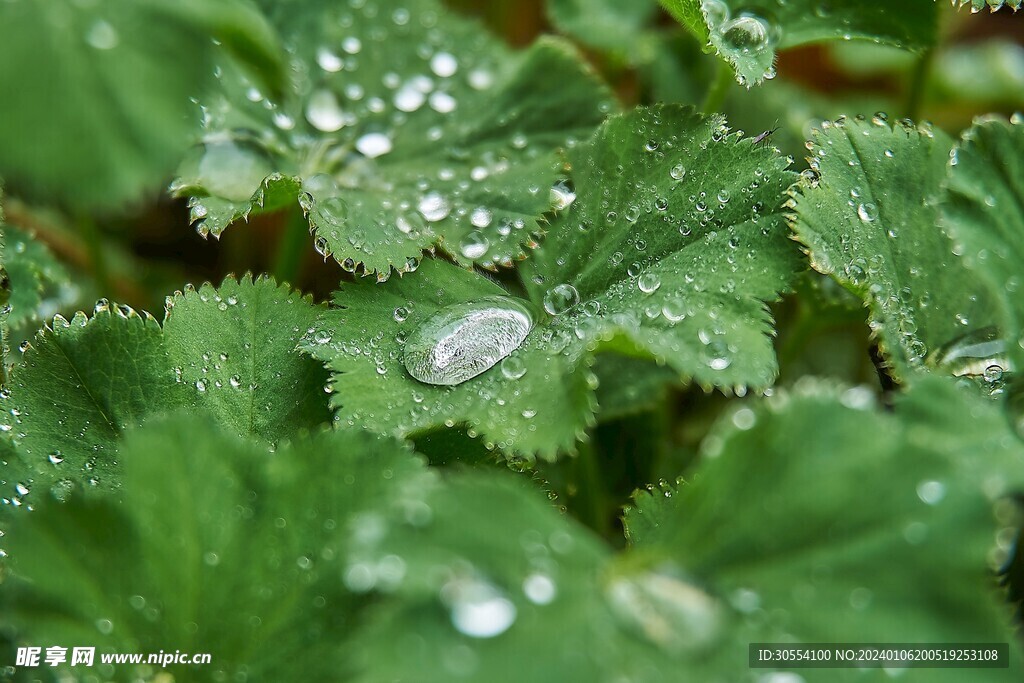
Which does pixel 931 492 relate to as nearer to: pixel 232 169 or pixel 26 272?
pixel 232 169

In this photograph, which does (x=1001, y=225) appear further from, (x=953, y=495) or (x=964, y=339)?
(x=953, y=495)

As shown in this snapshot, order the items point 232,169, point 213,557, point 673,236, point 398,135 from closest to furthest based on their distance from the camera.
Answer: point 213,557 < point 673,236 < point 232,169 < point 398,135

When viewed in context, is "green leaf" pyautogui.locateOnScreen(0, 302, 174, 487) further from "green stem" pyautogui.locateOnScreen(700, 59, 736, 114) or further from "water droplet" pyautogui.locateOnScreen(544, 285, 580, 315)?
"green stem" pyautogui.locateOnScreen(700, 59, 736, 114)

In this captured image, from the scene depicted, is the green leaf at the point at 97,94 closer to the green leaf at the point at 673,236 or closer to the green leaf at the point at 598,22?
the green leaf at the point at 673,236

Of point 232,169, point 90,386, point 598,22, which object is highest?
point 598,22

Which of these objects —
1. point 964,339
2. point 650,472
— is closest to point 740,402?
point 650,472

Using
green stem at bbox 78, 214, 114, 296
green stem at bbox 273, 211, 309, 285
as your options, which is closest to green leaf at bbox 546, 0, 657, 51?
green stem at bbox 273, 211, 309, 285

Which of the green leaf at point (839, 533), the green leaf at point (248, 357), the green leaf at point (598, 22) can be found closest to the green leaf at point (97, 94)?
the green leaf at point (248, 357)

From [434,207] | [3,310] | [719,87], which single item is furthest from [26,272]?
[719,87]
